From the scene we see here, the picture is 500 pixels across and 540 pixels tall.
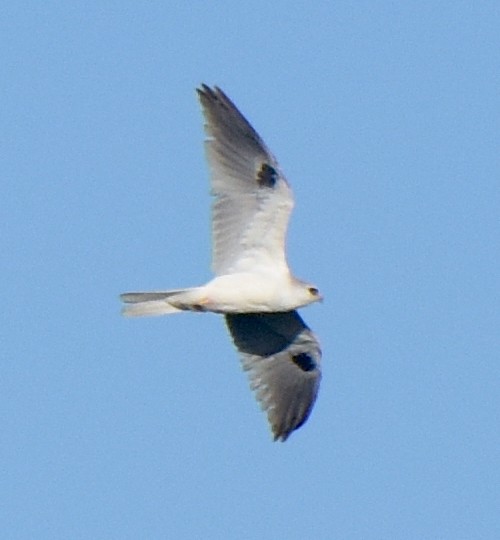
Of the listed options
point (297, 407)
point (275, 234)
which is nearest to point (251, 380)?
point (297, 407)

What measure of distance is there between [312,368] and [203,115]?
2476 mm

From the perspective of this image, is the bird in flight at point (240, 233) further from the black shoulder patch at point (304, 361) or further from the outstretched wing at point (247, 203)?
the black shoulder patch at point (304, 361)

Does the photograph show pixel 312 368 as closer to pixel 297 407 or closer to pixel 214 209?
pixel 297 407

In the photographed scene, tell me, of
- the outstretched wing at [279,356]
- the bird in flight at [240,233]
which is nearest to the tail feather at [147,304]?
the bird in flight at [240,233]

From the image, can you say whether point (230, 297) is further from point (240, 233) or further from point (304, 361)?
point (304, 361)

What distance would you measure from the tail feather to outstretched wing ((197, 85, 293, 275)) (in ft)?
1.64

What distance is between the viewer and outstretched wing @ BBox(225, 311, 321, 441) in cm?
1616

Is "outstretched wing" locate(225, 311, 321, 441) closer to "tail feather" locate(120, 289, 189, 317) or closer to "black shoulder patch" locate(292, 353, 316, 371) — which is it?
"black shoulder patch" locate(292, 353, 316, 371)

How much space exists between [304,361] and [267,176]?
1769 millimetres

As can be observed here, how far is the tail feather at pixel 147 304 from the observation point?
1523cm

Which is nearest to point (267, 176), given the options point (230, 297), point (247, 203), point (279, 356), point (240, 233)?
point (247, 203)

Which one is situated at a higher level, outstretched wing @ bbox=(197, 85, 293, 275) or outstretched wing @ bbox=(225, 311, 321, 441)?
outstretched wing @ bbox=(197, 85, 293, 275)

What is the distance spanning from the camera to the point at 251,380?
53.0 feet

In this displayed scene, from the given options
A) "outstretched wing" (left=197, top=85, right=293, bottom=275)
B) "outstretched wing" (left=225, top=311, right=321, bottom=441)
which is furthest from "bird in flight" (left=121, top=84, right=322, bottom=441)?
"outstretched wing" (left=225, top=311, right=321, bottom=441)
